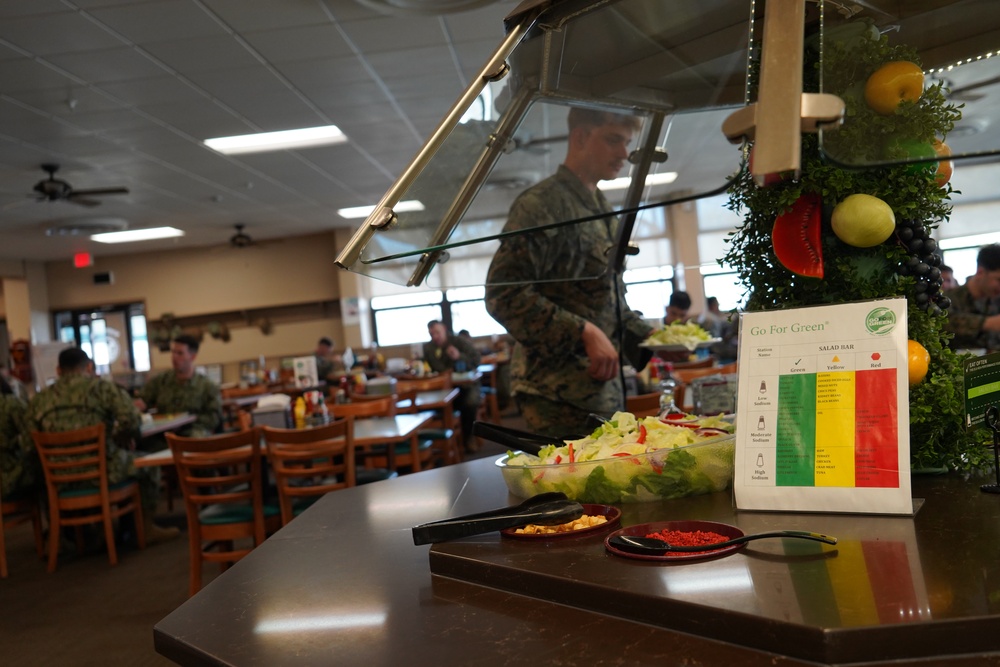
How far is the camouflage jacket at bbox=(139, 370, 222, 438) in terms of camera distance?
21.6 feet

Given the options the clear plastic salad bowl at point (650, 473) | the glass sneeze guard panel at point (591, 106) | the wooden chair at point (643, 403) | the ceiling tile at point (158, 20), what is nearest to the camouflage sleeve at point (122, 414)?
the ceiling tile at point (158, 20)

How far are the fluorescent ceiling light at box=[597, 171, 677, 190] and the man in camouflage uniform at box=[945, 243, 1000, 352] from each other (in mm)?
3956

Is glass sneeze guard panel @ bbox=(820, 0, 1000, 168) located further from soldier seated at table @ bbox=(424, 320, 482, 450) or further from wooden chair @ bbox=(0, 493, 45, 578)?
soldier seated at table @ bbox=(424, 320, 482, 450)

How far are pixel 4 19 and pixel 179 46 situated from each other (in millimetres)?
1000

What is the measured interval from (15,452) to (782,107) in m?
5.82

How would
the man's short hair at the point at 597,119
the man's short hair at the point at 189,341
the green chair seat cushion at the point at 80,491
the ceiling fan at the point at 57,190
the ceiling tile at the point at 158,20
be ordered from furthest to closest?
the ceiling fan at the point at 57,190 < the man's short hair at the point at 189,341 < the green chair seat cushion at the point at 80,491 < the ceiling tile at the point at 158,20 < the man's short hair at the point at 597,119

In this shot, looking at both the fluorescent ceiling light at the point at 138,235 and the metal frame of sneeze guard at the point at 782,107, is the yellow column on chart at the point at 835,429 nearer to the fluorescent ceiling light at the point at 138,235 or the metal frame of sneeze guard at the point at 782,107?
the metal frame of sneeze guard at the point at 782,107

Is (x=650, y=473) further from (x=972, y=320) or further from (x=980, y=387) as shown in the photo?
(x=972, y=320)

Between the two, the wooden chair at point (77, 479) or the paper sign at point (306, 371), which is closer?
the wooden chair at point (77, 479)

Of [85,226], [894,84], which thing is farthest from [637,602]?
[85,226]

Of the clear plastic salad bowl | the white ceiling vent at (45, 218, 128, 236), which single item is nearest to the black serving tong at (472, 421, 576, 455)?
the clear plastic salad bowl

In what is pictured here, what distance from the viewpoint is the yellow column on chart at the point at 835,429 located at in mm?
1036

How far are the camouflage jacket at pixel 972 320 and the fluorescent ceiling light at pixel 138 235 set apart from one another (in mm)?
11026

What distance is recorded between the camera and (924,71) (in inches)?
36.4
